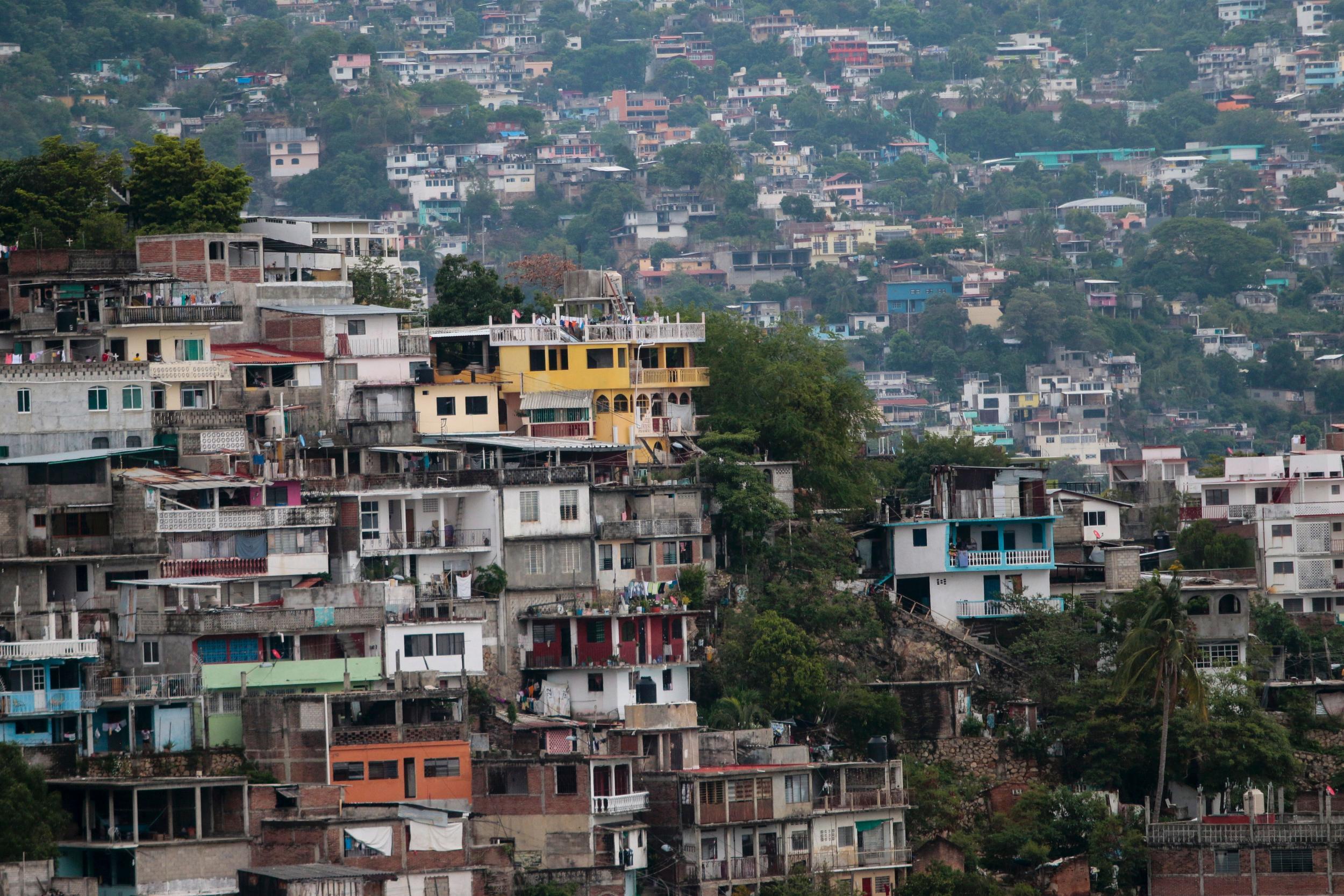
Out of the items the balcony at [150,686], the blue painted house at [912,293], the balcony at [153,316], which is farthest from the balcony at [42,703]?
the blue painted house at [912,293]

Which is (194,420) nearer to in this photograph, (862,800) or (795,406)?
(795,406)

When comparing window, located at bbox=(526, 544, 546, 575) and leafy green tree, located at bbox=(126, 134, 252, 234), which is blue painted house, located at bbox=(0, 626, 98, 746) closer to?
window, located at bbox=(526, 544, 546, 575)

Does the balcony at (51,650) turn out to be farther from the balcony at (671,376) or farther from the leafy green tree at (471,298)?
the leafy green tree at (471,298)

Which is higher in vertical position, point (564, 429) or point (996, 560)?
point (564, 429)

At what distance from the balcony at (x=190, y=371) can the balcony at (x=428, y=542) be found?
5.24 m

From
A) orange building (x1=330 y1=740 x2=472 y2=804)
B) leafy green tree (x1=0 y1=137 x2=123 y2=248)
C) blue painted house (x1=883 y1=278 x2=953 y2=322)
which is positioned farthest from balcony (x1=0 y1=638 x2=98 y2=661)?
blue painted house (x1=883 y1=278 x2=953 y2=322)

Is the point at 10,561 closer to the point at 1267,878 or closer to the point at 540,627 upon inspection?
the point at 540,627

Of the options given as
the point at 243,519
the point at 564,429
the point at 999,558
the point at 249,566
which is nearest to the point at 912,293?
the point at 564,429

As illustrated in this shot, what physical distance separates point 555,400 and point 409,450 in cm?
545

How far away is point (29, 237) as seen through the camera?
62375mm

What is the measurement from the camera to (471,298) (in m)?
65.3

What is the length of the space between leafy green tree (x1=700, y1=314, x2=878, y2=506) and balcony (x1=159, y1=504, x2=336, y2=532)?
460 inches

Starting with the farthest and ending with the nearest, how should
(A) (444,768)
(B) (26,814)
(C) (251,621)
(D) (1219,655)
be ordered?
1. (D) (1219,655)
2. (C) (251,621)
3. (A) (444,768)
4. (B) (26,814)

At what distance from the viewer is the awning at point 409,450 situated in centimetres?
5547
